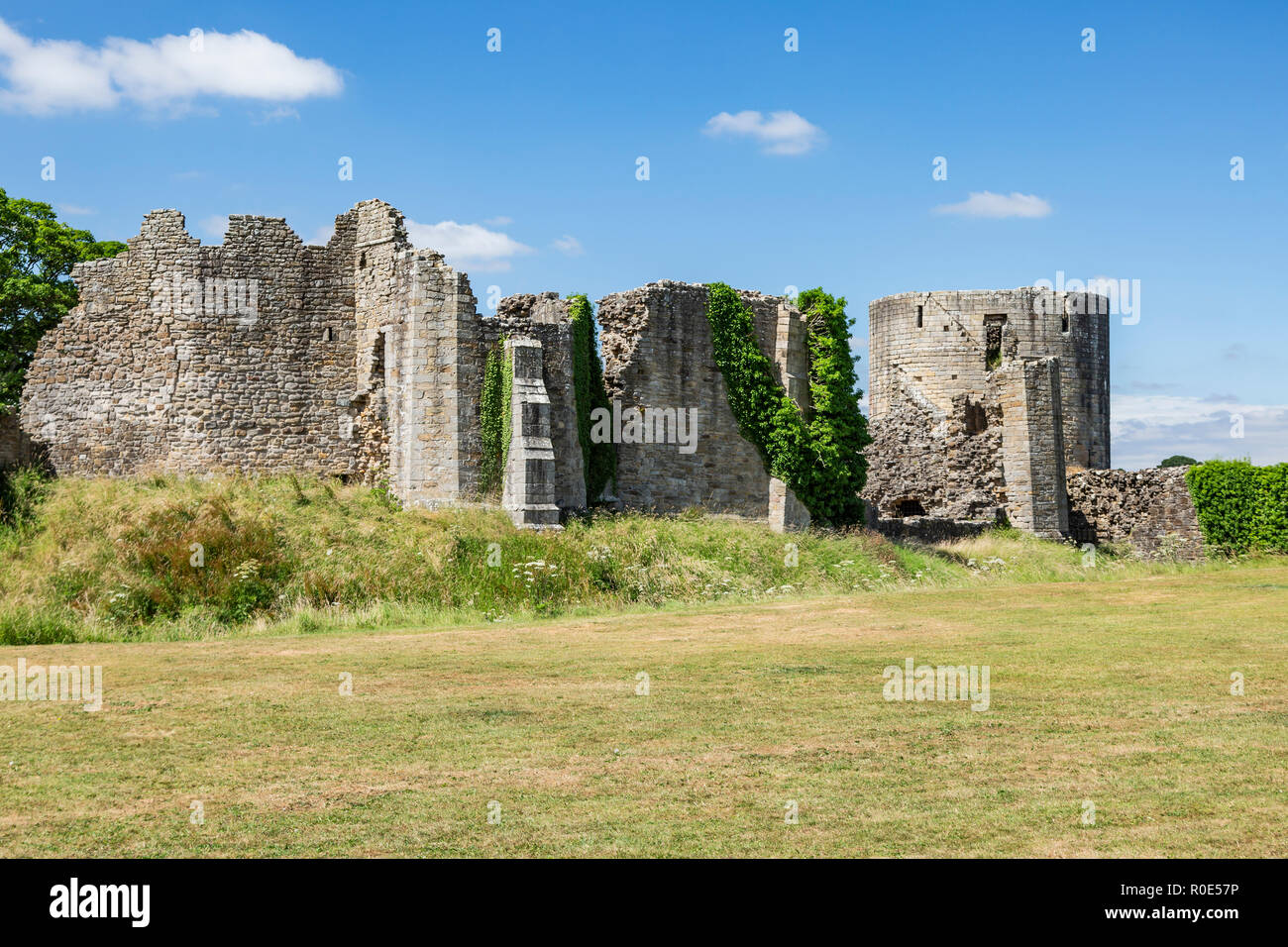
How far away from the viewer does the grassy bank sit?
15484 mm

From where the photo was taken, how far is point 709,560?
1978 cm

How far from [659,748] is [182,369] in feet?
54.6

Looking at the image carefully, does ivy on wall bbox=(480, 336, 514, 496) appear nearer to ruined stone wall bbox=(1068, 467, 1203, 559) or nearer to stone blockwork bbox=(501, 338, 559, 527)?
stone blockwork bbox=(501, 338, 559, 527)

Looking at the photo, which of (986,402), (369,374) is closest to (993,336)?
(986,402)

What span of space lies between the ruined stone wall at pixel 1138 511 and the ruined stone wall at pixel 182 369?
20.1m

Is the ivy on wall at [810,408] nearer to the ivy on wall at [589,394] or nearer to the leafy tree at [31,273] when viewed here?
the ivy on wall at [589,394]

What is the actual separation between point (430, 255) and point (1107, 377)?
32630mm

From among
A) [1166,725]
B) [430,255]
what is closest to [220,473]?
[430,255]

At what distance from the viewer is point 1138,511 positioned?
3250cm

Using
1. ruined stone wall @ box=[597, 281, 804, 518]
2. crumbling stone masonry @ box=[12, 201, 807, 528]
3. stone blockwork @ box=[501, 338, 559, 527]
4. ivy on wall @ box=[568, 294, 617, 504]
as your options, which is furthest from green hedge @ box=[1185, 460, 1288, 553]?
stone blockwork @ box=[501, 338, 559, 527]

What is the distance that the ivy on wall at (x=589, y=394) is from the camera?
2273 centimetres

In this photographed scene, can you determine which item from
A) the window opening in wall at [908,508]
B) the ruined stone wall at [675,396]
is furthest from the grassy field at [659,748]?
the window opening in wall at [908,508]

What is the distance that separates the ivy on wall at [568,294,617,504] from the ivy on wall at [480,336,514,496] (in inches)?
72.8
